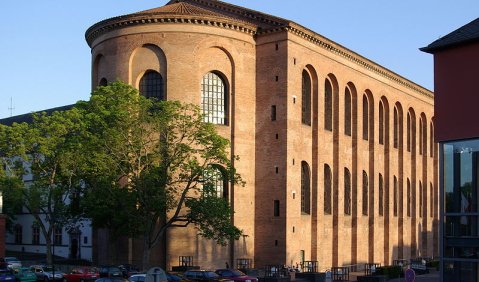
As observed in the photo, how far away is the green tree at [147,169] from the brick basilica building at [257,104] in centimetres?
632

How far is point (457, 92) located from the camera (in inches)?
885

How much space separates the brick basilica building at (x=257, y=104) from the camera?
1788 inches

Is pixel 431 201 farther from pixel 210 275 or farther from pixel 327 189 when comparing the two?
pixel 210 275

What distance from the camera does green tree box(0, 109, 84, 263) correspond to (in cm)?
4053

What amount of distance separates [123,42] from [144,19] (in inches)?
99.0

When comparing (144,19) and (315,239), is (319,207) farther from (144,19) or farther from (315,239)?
(144,19)

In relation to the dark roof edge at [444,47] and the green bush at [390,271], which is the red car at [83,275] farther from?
the dark roof edge at [444,47]

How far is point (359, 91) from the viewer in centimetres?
5622

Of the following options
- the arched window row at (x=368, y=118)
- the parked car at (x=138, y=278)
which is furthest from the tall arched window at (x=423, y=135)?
the parked car at (x=138, y=278)

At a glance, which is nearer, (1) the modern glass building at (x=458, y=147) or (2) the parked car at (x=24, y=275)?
(1) the modern glass building at (x=458, y=147)

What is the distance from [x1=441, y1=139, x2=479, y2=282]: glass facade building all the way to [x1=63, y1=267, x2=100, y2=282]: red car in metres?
22.9

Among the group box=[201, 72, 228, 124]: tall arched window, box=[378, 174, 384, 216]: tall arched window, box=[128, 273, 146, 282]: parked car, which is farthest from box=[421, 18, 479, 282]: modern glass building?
box=[378, 174, 384, 216]: tall arched window

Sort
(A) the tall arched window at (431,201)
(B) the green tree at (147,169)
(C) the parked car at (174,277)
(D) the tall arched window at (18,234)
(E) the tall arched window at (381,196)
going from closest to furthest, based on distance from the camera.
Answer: (C) the parked car at (174,277) → (B) the green tree at (147,169) → (E) the tall arched window at (381,196) → (D) the tall arched window at (18,234) → (A) the tall arched window at (431,201)

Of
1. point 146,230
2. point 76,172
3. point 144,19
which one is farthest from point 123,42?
point 146,230
